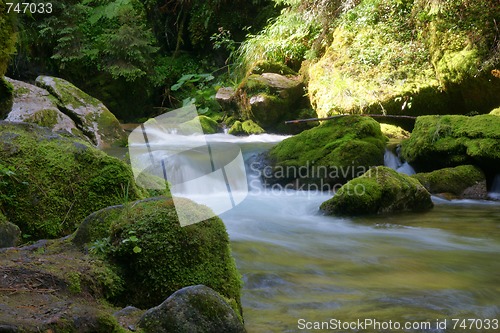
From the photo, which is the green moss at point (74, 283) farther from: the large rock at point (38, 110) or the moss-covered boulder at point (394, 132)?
the moss-covered boulder at point (394, 132)

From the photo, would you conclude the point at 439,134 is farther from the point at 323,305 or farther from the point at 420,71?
the point at 323,305

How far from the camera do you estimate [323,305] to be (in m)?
3.78

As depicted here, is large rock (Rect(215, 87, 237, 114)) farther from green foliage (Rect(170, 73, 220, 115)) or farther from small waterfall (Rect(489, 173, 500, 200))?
small waterfall (Rect(489, 173, 500, 200))

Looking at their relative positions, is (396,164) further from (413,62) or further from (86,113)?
(86,113)

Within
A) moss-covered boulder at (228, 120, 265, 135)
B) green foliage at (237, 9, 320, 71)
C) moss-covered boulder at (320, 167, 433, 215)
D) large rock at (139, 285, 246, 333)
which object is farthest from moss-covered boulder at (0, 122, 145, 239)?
green foliage at (237, 9, 320, 71)

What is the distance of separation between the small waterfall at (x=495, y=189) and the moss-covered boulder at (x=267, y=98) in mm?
6028

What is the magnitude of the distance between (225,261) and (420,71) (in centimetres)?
977

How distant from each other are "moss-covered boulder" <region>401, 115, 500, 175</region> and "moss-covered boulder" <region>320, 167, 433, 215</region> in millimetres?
1661

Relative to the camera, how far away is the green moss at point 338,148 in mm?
8164

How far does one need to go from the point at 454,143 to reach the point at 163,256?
23.3 feet

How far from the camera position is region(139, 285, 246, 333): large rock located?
2316 mm

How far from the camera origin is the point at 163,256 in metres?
2.77

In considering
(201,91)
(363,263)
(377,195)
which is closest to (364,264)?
(363,263)

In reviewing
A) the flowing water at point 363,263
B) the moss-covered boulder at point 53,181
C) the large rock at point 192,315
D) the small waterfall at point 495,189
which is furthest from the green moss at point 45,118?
the small waterfall at point 495,189
